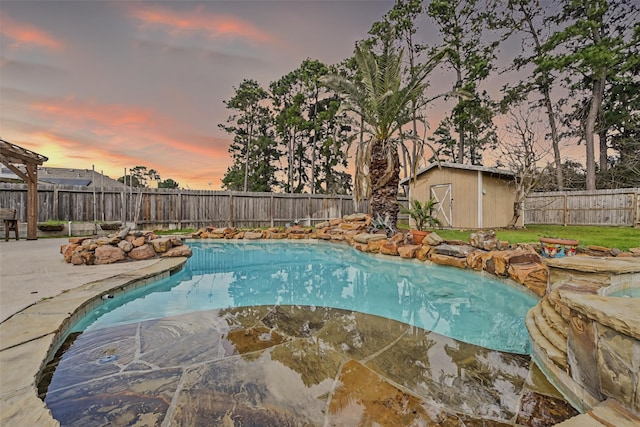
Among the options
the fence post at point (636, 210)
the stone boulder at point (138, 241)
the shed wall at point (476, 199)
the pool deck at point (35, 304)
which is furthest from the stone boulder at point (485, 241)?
the fence post at point (636, 210)

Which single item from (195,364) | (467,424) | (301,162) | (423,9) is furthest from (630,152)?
(195,364)

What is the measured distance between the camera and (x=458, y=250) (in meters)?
5.34

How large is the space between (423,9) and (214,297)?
20.2 metres

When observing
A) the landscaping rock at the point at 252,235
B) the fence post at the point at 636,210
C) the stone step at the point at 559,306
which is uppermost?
the fence post at the point at 636,210

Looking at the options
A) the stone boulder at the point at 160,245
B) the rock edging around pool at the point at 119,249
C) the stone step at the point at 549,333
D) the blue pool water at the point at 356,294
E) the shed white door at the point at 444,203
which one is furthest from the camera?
the shed white door at the point at 444,203

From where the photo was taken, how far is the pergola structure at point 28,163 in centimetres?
663

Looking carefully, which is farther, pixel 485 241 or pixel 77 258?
pixel 485 241

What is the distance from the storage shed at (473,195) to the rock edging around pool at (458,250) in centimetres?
428

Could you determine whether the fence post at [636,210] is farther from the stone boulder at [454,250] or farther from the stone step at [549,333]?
the stone step at [549,333]

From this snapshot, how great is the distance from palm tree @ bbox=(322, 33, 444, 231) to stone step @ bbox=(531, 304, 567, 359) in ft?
20.3

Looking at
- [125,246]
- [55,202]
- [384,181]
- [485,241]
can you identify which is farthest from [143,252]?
[55,202]

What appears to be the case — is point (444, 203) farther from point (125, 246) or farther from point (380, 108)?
point (125, 246)

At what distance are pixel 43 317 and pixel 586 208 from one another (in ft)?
58.0

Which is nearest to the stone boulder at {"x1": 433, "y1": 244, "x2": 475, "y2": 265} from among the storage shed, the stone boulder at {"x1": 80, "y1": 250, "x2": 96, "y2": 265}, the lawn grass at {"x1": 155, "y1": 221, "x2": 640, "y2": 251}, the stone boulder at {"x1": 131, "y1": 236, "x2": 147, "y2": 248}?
the lawn grass at {"x1": 155, "y1": 221, "x2": 640, "y2": 251}
